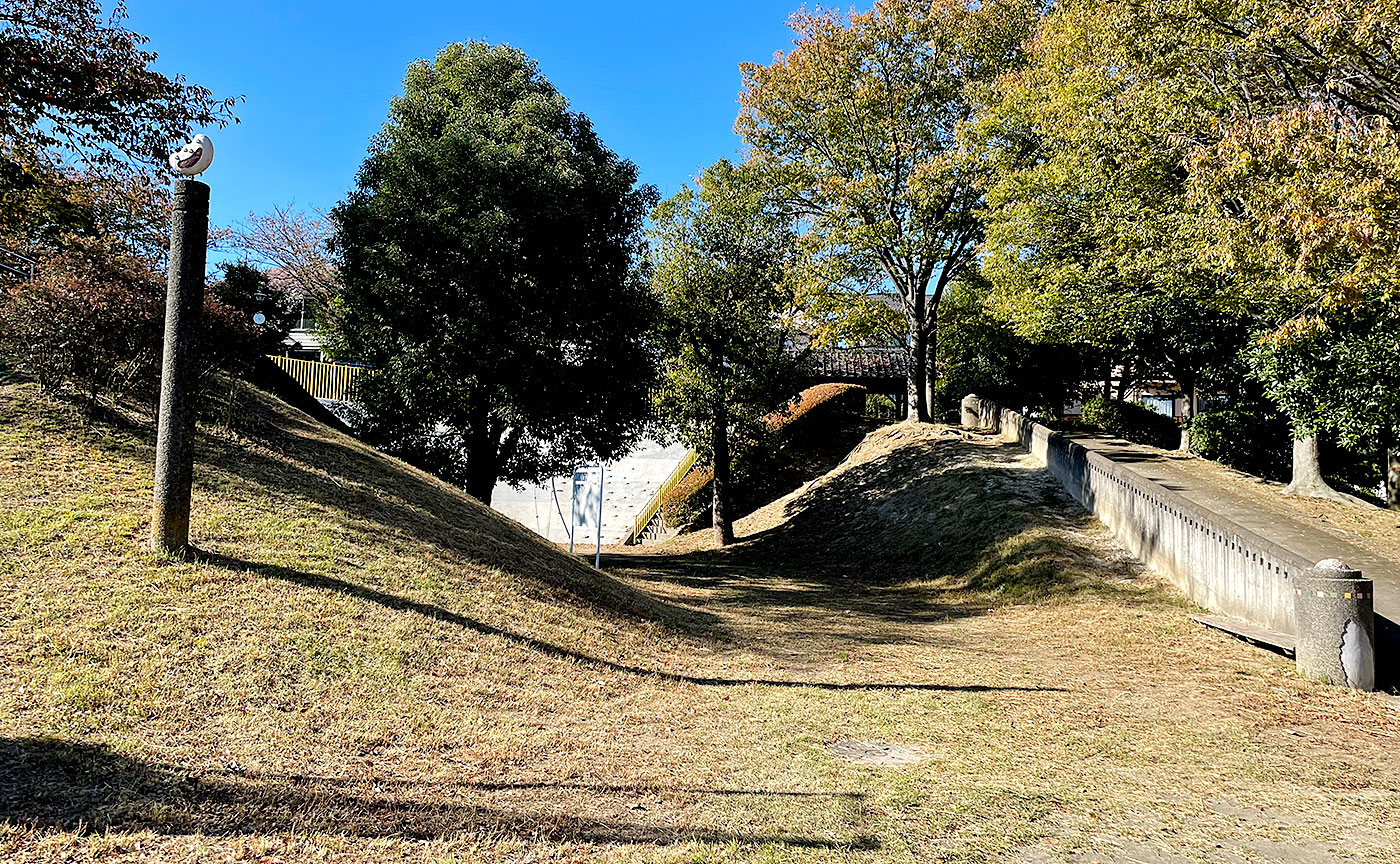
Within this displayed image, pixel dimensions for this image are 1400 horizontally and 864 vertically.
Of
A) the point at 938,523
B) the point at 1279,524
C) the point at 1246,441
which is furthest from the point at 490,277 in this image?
the point at 1246,441

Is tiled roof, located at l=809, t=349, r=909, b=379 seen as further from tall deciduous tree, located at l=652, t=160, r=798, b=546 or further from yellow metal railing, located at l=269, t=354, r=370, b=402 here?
yellow metal railing, located at l=269, t=354, r=370, b=402

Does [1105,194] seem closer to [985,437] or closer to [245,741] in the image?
[985,437]

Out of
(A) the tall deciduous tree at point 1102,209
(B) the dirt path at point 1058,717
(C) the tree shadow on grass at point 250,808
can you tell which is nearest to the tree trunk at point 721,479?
(B) the dirt path at point 1058,717

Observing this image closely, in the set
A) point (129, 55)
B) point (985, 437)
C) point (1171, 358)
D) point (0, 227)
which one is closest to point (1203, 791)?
point (129, 55)

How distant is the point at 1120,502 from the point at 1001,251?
823cm

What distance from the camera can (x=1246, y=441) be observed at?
720 inches

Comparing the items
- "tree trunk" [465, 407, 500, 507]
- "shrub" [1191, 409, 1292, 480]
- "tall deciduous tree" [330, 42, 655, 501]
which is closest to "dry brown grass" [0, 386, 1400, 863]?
"tall deciduous tree" [330, 42, 655, 501]

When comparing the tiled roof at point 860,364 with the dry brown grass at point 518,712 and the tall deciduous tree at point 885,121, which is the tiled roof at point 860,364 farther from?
the dry brown grass at point 518,712

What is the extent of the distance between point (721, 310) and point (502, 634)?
41.1ft

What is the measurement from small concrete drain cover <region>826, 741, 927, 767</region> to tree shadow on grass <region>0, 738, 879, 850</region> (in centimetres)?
128

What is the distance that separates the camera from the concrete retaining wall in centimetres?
816

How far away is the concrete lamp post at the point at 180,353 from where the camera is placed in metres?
6.27

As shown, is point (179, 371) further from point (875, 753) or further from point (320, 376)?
point (320, 376)

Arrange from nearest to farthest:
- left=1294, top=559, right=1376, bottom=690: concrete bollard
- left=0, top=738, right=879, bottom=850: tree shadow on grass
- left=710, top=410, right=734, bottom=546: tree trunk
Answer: left=0, top=738, right=879, bottom=850: tree shadow on grass < left=1294, top=559, right=1376, bottom=690: concrete bollard < left=710, top=410, right=734, bottom=546: tree trunk
